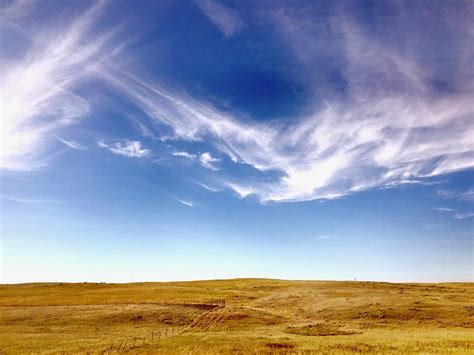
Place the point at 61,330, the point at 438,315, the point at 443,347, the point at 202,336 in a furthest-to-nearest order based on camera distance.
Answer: the point at 438,315
the point at 61,330
the point at 202,336
the point at 443,347

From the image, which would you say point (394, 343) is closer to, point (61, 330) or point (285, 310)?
point (285, 310)

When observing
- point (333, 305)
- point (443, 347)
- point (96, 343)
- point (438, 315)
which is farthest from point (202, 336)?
point (438, 315)

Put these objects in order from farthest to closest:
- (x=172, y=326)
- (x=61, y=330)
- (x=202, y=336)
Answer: (x=172, y=326) < (x=61, y=330) < (x=202, y=336)

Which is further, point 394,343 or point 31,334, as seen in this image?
point 31,334

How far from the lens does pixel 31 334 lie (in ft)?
149

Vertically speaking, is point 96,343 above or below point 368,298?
below

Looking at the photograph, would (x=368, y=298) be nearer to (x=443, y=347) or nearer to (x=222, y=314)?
(x=222, y=314)

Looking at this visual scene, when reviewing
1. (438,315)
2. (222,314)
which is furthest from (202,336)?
(438,315)

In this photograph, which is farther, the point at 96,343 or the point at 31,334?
the point at 31,334

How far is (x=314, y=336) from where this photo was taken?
4475 centimetres

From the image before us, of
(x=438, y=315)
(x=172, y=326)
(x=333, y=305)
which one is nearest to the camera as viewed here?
(x=172, y=326)

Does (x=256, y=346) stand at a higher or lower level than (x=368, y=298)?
lower

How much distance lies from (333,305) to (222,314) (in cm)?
1866

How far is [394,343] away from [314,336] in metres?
9.03
